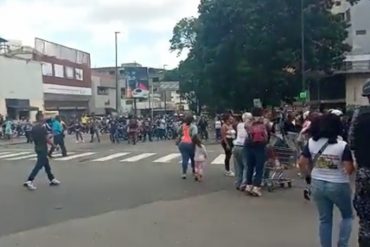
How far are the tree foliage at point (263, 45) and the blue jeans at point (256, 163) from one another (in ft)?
87.9

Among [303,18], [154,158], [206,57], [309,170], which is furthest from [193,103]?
[309,170]

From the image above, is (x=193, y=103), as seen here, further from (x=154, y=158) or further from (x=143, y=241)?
(x=143, y=241)

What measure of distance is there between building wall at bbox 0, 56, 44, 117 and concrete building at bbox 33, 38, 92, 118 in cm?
297

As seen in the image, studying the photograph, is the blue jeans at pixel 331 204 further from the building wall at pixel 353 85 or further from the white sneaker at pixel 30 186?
the building wall at pixel 353 85

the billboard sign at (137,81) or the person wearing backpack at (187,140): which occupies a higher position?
the billboard sign at (137,81)

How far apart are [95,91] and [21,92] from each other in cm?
3105

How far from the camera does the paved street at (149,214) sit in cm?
750

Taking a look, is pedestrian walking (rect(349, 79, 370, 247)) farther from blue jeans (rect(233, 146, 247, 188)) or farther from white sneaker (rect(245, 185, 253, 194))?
blue jeans (rect(233, 146, 247, 188))

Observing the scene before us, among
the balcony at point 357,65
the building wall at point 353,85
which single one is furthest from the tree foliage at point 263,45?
the building wall at point 353,85

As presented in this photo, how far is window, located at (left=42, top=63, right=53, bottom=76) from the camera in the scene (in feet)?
221

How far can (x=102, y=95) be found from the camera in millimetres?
94188

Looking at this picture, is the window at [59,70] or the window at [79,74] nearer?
the window at [59,70]

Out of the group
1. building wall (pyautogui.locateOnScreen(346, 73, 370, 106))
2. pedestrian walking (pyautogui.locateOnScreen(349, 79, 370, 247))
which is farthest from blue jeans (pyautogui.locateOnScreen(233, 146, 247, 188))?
building wall (pyautogui.locateOnScreen(346, 73, 370, 106))

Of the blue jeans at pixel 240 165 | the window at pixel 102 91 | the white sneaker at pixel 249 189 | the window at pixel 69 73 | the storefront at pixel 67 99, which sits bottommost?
the white sneaker at pixel 249 189
